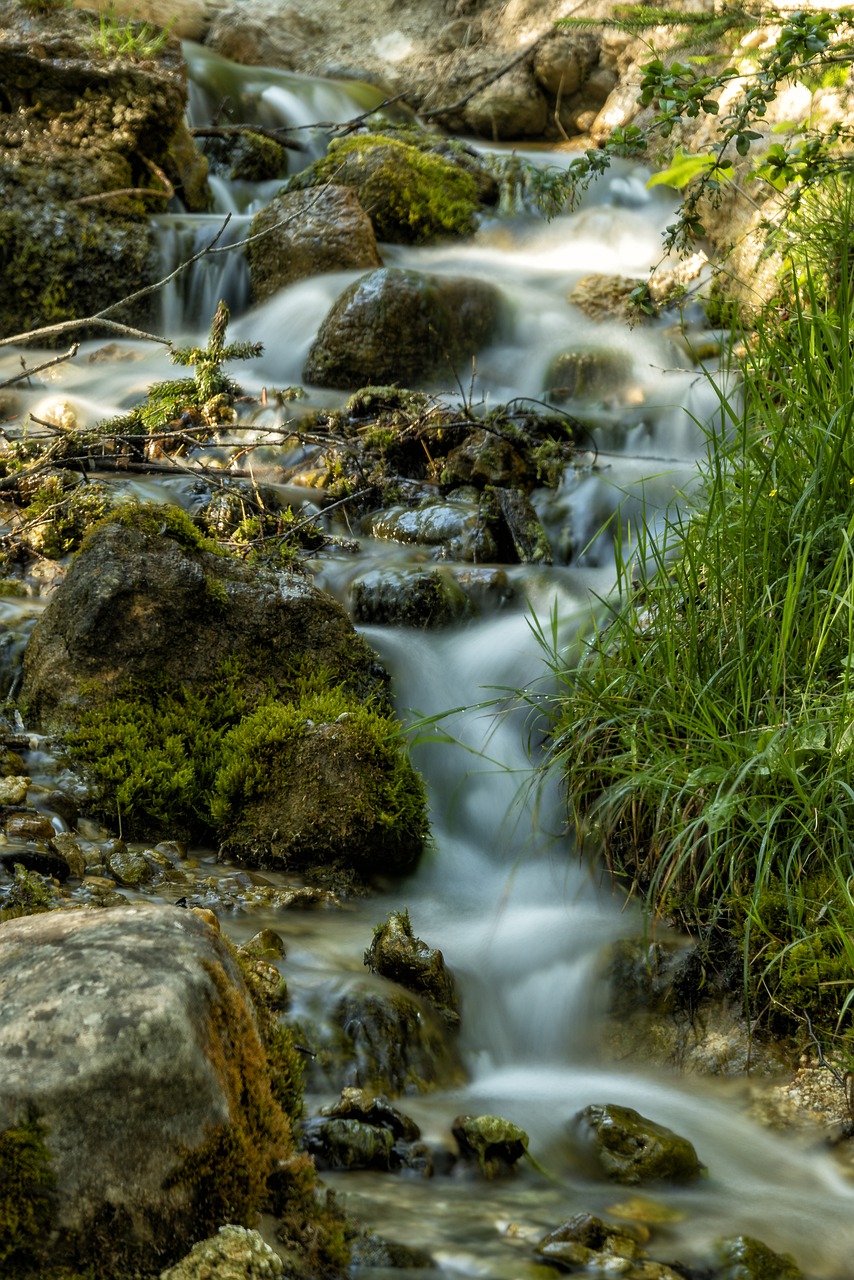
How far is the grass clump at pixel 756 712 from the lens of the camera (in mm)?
2746

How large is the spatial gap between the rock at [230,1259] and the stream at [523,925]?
0.38 m

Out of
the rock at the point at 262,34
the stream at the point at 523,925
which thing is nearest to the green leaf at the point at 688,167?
the stream at the point at 523,925

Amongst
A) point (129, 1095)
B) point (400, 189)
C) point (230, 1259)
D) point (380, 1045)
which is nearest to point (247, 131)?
point (400, 189)

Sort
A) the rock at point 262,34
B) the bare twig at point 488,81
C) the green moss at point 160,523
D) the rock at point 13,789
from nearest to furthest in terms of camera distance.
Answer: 1. the rock at point 13,789
2. the green moss at point 160,523
3. the bare twig at point 488,81
4. the rock at point 262,34

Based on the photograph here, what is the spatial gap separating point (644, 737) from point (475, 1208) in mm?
1477

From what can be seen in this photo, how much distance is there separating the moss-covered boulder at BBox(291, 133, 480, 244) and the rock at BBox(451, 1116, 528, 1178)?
8910 mm

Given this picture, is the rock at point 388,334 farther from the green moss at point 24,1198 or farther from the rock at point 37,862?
the green moss at point 24,1198

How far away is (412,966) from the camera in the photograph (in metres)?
2.80

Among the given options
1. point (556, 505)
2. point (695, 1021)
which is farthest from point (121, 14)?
point (695, 1021)

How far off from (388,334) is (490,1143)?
6458mm

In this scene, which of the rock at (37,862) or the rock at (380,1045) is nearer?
the rock at (380,1045)

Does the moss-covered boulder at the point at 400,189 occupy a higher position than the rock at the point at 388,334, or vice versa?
the moss-covered boulder at the point at 400,189

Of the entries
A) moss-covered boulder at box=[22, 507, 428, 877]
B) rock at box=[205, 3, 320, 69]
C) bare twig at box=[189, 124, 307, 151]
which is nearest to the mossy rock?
moss-covered boulder at box=[22, 507, 428, 877]

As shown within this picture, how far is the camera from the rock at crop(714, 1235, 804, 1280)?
6.44ft
